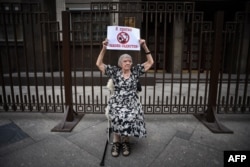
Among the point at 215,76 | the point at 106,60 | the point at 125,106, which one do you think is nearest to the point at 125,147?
the point at 125,106

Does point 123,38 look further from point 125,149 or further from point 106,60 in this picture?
point 106,60

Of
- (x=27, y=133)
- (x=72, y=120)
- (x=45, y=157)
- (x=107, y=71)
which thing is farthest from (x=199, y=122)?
(x=27, y=133)

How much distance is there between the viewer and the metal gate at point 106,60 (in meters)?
4.62

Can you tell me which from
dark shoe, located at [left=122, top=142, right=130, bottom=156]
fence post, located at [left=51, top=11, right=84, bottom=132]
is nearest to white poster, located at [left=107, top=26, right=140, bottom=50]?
fence post, located at [left=51, top=11, right=84, bottom=132]

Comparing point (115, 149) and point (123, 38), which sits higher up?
point (123, 38)

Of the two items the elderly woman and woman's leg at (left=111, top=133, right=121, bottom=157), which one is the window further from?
woman's leg at (left=111, top=133, right=121, bottom=157)

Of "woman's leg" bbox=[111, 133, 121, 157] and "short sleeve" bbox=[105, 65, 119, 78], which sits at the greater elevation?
"short sleeve" bbox=[105, 65, 119, 78]

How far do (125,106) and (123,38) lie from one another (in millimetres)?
1249

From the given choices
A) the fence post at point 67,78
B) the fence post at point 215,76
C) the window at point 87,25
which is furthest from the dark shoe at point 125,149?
the window at point 87,25

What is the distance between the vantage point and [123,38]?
12.6 ft

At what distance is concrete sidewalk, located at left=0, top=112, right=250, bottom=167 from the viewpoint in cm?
328

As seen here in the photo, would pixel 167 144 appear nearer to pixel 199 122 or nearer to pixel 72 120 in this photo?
pixel 199 122

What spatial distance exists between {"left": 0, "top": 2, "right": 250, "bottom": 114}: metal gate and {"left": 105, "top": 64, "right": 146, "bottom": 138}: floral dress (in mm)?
1163

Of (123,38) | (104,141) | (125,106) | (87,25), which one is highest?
(87,25)
